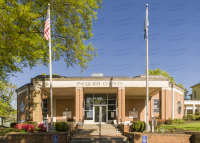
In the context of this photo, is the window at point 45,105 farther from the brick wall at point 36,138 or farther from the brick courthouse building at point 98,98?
the brick wall at point 36,138

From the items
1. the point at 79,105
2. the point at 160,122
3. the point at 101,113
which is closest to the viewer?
the point at 160,122

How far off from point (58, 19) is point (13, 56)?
5432 mm

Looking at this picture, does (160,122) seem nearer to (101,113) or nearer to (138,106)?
(101,113)

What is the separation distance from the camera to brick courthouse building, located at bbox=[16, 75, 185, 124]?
21.4 metres

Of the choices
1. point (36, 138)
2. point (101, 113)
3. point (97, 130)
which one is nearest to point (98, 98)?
point (101, 113)

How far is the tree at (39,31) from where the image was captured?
15672 millimetres

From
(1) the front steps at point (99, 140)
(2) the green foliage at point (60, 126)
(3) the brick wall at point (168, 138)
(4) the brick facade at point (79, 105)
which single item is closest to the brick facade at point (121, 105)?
(4) the brick facade at point (79, 105)

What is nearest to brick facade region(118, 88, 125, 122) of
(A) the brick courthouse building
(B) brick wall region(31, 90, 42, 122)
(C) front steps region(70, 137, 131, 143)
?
(A) the brick courthouse building

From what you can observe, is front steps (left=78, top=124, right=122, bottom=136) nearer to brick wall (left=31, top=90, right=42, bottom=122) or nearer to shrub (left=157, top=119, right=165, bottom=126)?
shrub (left=157, top=119, right=165, bottom=126)

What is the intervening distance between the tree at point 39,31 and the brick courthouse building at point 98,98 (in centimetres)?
259

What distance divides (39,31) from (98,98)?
36.1 feet

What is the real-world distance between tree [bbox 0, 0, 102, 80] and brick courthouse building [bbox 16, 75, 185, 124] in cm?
259

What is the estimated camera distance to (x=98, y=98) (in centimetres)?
2511

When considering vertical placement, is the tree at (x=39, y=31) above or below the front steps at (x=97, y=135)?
above
